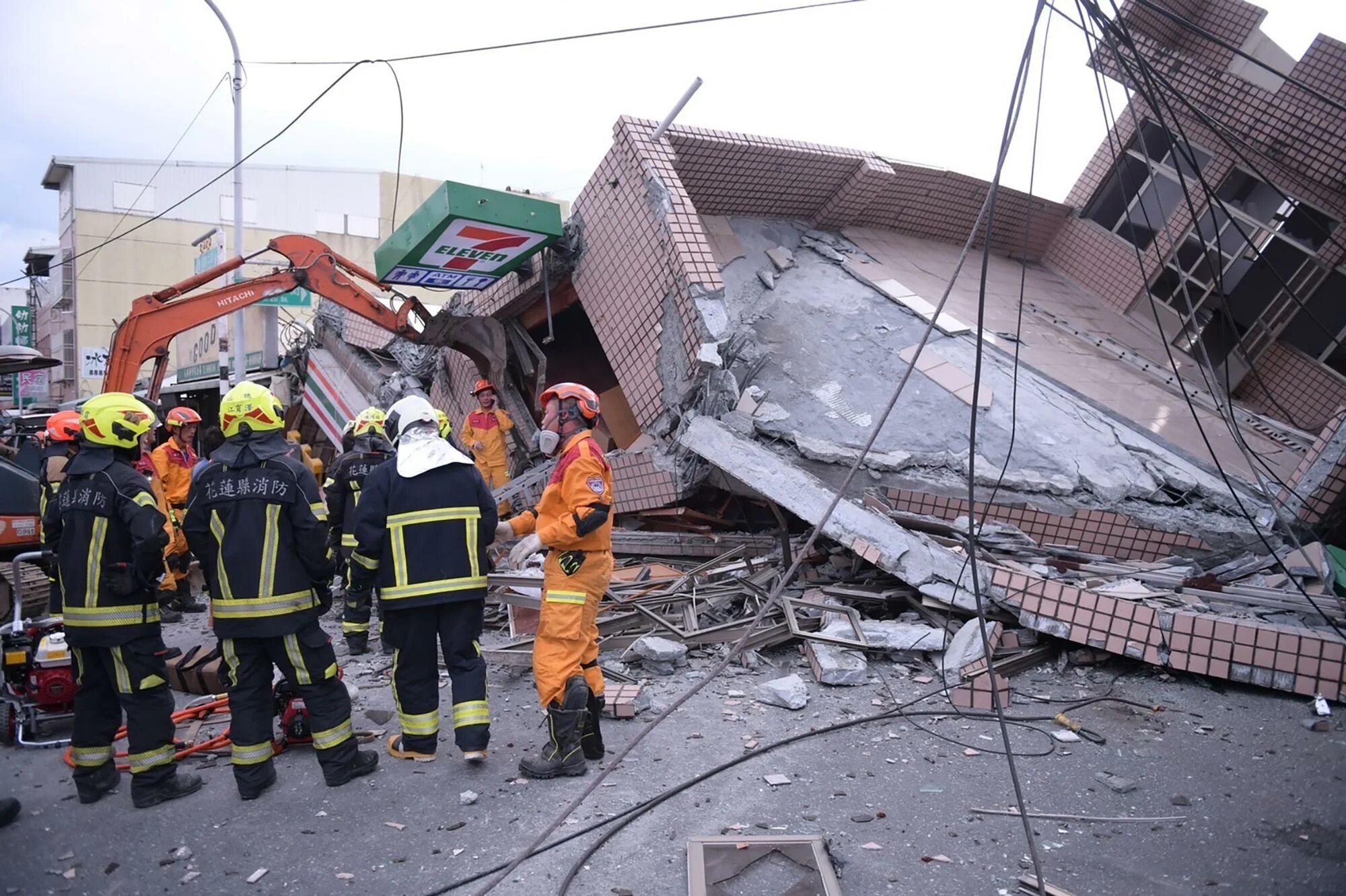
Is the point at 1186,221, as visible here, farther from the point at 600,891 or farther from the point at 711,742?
the point at 600,891

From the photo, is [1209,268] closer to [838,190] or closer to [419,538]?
[838,190]

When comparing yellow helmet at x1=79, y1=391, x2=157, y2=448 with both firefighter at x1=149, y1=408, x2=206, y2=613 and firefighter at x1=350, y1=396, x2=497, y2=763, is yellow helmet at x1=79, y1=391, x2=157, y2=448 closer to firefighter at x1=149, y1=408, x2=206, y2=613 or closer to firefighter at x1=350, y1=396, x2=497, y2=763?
firefighter at x1=350, y1=396, x2=497, y2=763

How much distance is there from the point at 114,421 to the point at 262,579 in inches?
41.3

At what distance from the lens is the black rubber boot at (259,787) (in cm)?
393

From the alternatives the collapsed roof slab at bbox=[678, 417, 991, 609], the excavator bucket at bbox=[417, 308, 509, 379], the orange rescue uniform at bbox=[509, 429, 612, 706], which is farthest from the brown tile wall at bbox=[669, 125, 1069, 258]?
the orange rescue uniform at bbox=[509, 429, 612, 706]

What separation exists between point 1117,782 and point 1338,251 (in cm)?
757

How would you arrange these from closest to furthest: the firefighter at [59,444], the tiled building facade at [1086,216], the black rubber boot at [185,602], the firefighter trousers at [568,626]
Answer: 1. the firefighter trousers at [568,626]
2. the firefighter at [59,444]
3. the tiled building facade at [1086,216]
4. the black rubber boot at [185,602]

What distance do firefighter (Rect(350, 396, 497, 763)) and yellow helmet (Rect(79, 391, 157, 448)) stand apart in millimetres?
1109

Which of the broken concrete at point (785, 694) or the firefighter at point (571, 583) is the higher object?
the firefighter at point (571, 583)

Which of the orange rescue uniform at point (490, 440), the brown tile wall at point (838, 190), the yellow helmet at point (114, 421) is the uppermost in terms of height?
the brown tile wall at point (838, 190)

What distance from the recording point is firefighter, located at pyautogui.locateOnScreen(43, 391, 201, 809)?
3920 millimetres

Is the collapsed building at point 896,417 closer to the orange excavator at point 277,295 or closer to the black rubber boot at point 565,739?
the orange excavator at point 277,295

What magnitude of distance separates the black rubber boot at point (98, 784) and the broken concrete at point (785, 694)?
324 cm

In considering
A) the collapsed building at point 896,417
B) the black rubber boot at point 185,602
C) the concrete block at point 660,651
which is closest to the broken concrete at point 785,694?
the concrete block at point 660,651
